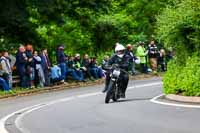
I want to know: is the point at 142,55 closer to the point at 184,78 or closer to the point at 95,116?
the point at 184,78

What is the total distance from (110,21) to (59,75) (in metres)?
10.9

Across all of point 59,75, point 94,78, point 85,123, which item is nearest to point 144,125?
point 85,123

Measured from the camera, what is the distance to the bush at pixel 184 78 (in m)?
18.4

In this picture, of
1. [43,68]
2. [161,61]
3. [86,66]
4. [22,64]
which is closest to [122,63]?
[22,64]

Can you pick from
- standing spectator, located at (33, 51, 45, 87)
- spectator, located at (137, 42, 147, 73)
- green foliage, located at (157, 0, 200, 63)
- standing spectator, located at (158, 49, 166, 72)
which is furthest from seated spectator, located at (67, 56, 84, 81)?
green foliage, located at (157, 0, 200, 63)

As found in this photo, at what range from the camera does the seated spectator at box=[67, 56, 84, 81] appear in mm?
30547

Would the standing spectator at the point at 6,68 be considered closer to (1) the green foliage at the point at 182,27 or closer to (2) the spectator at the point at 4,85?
(2) the spectator at the point at 4,85

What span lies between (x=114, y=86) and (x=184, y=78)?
2.31 metres

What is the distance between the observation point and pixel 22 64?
2745 centimetres

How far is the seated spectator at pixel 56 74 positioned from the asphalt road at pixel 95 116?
218 inches

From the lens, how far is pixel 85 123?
15.0 meters

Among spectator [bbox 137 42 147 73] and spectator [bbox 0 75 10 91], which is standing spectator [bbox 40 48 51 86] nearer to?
spectator [bbox 0 75 10 91]

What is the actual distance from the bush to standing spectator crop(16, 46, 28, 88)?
8.73 m

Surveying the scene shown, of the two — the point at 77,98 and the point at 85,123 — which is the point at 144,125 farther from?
the point at 77,98
